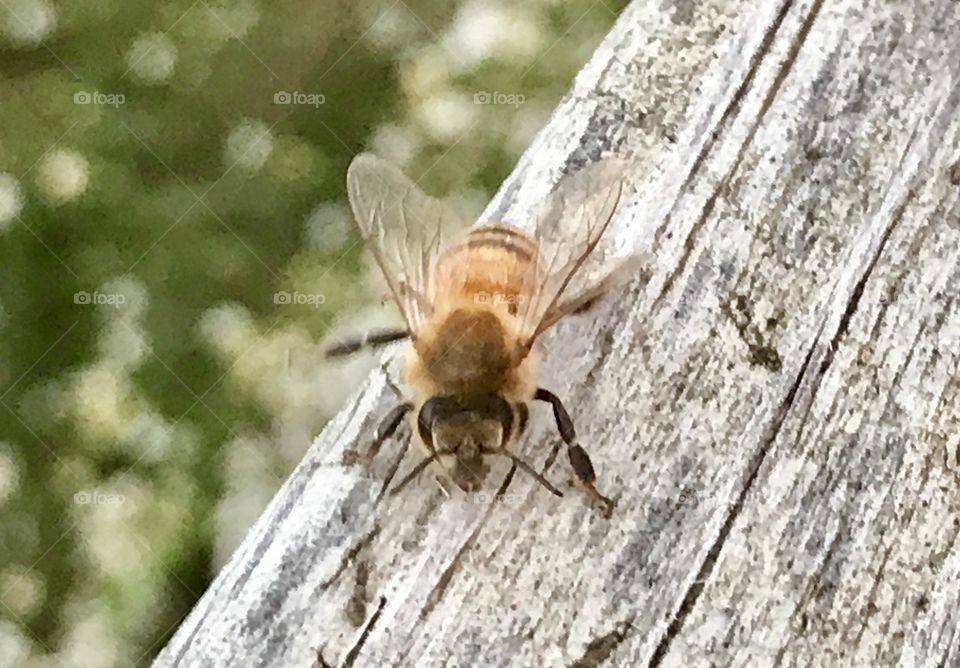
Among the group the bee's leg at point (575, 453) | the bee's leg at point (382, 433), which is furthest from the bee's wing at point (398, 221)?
the bee's leg at point (575, 453)

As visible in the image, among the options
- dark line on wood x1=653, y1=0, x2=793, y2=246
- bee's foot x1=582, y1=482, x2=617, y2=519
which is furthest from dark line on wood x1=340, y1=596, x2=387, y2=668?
dark line on wood x1=653, y1=0, x2=793, y2=246

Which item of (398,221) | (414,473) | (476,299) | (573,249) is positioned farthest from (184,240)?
(414,473)

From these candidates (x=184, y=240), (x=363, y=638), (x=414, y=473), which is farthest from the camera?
(x=184, y=240)

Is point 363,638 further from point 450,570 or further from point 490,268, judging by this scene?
point 490,268

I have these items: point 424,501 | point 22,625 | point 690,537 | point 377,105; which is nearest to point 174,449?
point 22,625

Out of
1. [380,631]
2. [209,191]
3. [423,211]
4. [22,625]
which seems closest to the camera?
[380,631]

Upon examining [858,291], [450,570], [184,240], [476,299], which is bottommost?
[450,570]

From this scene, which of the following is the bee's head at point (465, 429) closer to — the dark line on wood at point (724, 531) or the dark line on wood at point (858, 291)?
the dark line on wood at point (724, 531)

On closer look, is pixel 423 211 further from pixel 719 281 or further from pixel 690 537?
pixel 690 537
